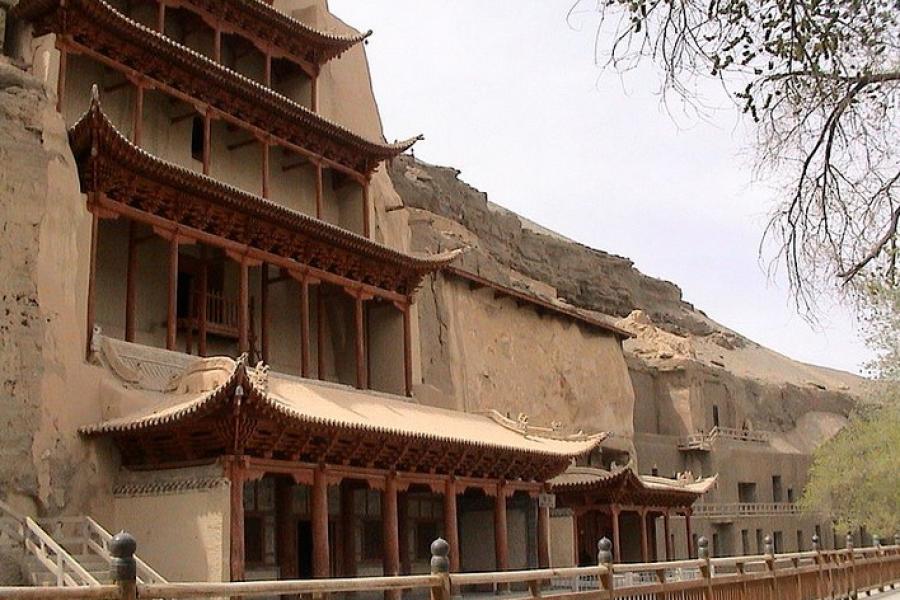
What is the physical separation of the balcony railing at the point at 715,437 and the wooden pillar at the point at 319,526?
2798cm

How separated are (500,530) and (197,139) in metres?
10.7

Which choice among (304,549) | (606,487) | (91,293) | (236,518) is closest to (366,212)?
(304,549)

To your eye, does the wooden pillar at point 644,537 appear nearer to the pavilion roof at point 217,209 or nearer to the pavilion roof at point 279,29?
the pavilion roof at point 217,209

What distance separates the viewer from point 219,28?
2359cm

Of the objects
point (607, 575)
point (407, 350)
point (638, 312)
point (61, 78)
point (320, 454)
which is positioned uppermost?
point (638, 312)

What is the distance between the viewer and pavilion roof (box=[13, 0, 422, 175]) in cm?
1927

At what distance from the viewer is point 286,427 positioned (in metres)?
16.5

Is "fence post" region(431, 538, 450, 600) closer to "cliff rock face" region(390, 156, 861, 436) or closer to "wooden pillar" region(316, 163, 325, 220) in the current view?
"wooden pillar" region(316, 163, 325, 220)

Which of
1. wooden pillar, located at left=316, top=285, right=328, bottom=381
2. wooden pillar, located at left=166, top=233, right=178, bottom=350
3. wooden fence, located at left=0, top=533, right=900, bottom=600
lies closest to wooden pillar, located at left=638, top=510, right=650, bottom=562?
wooden fence, located at left=0, top=533, right=900, bottom=600

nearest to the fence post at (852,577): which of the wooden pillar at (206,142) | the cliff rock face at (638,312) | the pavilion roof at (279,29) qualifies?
the cliff rock face at (638,312)

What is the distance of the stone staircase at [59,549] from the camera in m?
13.5

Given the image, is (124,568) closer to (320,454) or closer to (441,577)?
(441,577)

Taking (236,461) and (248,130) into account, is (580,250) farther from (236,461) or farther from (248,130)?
(236,461)

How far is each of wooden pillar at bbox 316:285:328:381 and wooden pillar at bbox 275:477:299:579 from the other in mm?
4252
